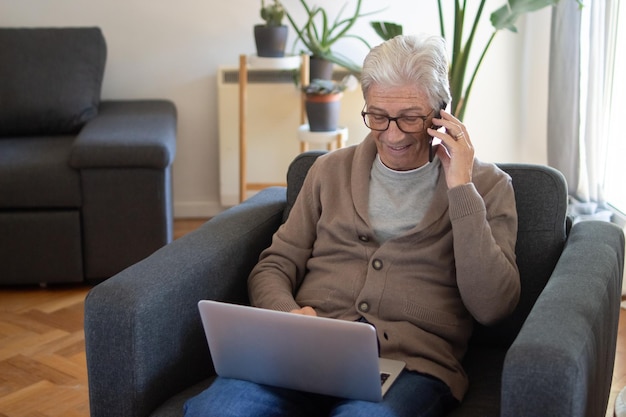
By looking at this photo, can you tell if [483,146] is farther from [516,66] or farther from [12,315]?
[12,315]

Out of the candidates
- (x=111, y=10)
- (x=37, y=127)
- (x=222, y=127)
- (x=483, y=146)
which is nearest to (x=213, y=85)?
(x=222, y=127)

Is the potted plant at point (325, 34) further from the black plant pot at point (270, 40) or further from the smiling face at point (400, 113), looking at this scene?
the smiling face at point (400, 113)

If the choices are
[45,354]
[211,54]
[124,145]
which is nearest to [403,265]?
[45,354]

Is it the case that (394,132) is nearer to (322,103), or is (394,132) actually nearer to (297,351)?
(297,351)

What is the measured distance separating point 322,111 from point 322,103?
3 cm

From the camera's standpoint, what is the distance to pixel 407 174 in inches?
70.1

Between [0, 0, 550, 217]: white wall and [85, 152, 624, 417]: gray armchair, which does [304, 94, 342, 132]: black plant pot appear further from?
[85, 152, 624, 417]: gray armchair

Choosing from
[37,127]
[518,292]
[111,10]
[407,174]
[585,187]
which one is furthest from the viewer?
[111,10]

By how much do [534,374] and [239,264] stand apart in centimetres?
75

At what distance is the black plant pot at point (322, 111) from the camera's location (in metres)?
3.40

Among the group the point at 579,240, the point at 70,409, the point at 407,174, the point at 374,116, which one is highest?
the point at 374,116

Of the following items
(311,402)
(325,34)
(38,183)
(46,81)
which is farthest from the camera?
(325,34)

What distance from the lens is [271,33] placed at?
3.47 m

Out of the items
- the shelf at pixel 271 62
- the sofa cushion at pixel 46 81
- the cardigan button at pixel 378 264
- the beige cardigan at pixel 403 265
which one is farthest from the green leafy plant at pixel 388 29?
the cardigan button at pixel 378 264
